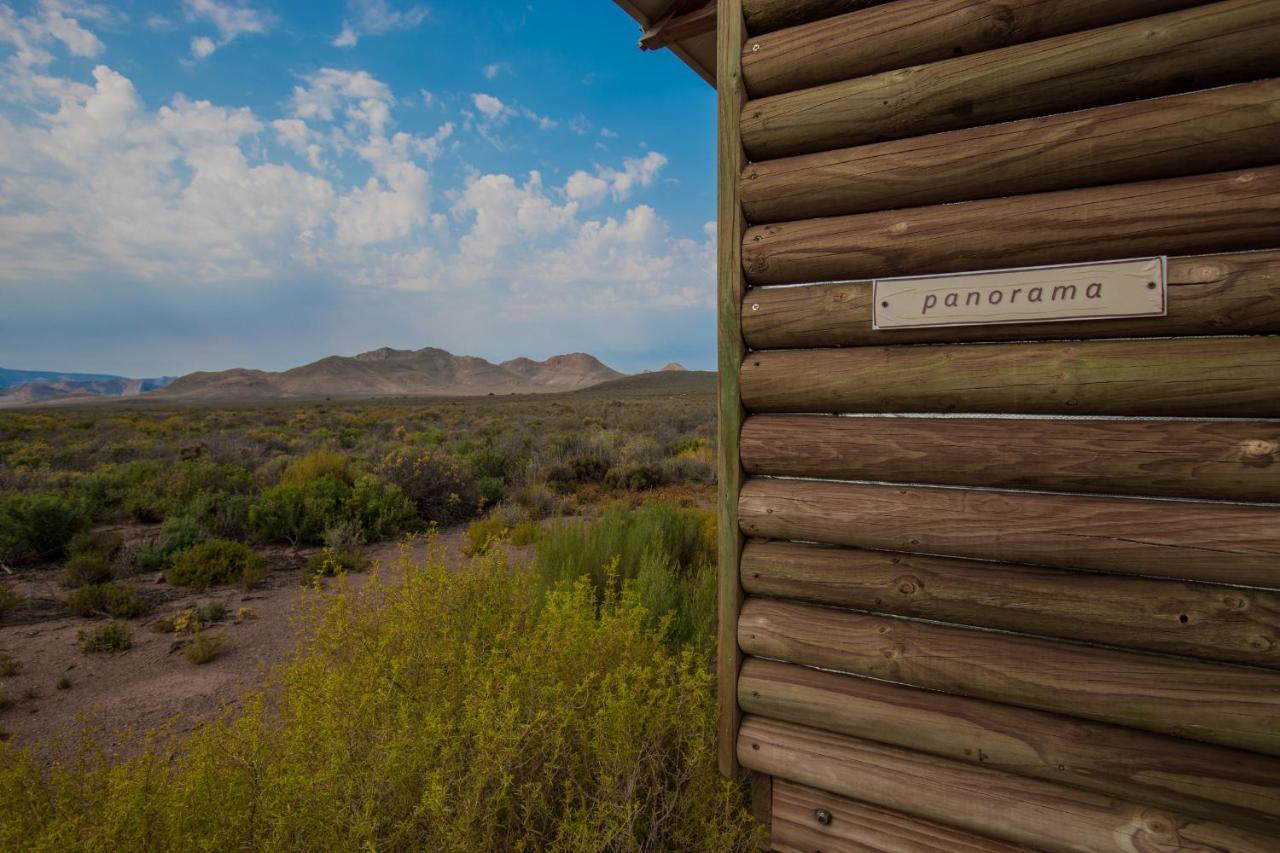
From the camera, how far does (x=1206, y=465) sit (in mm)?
2086

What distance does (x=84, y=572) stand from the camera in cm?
657

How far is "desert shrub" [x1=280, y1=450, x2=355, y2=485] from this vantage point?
9.48 m

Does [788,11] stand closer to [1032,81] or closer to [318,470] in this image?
[1032,81]

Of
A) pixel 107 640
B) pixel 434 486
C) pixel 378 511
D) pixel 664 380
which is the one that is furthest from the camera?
pixel 664 380

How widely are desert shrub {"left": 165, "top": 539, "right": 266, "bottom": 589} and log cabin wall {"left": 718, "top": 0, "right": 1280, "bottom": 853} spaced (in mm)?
5975

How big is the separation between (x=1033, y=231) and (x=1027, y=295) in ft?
0.77

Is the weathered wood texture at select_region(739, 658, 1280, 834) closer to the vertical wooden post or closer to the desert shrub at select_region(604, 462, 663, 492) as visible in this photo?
the vertical wooden post

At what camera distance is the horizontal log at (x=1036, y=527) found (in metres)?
2.05

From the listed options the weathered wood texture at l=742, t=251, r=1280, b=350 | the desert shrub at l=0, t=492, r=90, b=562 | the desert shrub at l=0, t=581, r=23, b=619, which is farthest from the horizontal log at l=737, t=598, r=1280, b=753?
the desert shrub at l=0, t=492, r=90, b=562

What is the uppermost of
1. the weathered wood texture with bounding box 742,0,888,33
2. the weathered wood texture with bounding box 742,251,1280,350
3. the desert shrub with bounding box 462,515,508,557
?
the weathered wood texture with bounding box 742,0,888,33

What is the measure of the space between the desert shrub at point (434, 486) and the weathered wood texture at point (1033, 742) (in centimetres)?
739

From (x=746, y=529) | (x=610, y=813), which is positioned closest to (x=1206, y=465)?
(x=746, y=529)

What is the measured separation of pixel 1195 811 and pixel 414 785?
8.90 feet

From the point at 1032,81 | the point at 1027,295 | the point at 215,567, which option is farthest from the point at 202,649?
the point at 1032,81
